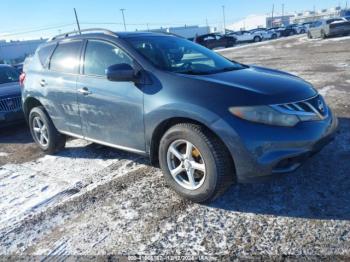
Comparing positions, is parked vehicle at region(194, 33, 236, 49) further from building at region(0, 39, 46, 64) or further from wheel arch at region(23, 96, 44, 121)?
building at region(0, 39, 46, 64)

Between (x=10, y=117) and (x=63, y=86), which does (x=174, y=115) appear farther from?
(x=10, y=117)

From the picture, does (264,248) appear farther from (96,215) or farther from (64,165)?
(64,165)

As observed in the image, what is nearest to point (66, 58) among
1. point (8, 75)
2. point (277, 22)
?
→ point (8, 75)

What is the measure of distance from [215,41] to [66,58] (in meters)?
28.7

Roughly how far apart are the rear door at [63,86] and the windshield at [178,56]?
3.11 ft

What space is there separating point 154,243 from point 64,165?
8.12 ft

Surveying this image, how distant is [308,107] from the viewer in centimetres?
334

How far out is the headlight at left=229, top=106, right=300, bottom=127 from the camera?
3084 mm

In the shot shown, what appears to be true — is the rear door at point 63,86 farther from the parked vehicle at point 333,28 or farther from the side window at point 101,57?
the parked vehicle at point 333,28

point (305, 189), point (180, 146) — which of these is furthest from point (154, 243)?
point (305, 189)

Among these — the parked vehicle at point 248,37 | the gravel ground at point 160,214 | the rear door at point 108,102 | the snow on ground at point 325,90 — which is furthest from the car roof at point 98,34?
the parked vehicle at point 248,37

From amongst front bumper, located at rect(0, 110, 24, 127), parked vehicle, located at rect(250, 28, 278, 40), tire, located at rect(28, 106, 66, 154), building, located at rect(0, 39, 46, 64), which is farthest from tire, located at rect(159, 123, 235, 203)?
building, located at rect(0, 39, 46, 64)

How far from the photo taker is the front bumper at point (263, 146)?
305 cm

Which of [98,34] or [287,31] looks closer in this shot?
[98,34]
